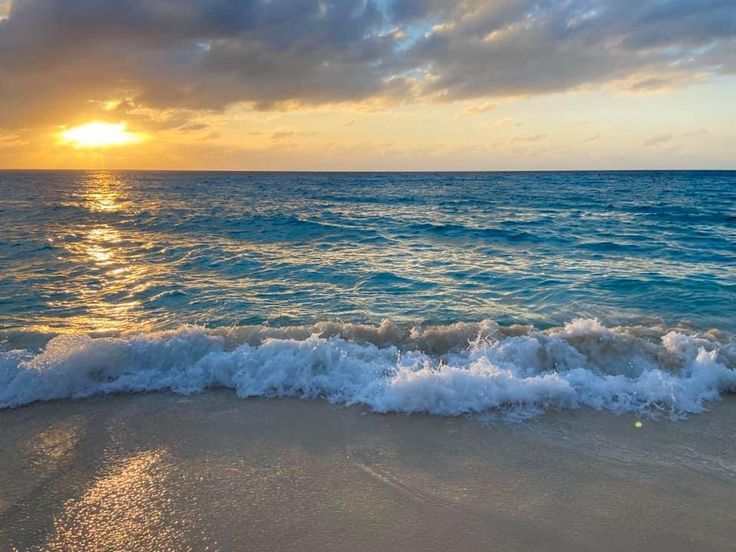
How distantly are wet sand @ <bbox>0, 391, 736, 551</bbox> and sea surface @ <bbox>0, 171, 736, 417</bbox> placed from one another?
460 millimetres

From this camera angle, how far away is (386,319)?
27.7 feet

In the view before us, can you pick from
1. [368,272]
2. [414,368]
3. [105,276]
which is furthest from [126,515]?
[105,276]

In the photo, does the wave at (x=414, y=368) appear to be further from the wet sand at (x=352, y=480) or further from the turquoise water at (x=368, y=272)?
the turquoise water at (x=368, y=272)

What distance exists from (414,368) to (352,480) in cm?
230

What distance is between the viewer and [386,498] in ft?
12.4

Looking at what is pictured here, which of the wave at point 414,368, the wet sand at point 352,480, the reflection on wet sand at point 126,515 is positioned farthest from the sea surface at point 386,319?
the reflection on wet sand at point 126,515

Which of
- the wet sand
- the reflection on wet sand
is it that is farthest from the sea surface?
the reflection on wet sand

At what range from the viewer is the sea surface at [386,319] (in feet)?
18.6

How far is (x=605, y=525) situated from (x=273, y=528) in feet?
7.95

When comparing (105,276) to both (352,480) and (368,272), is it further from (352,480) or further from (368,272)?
(352,480)

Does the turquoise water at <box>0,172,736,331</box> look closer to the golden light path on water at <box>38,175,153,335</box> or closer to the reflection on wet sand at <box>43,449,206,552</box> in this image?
the golden light path on water at <box>38,175,153,335</box>

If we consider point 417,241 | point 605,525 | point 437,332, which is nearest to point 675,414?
point 605,525

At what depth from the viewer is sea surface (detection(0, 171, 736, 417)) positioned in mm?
5684

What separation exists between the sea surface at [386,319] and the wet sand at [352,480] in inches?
18.1
